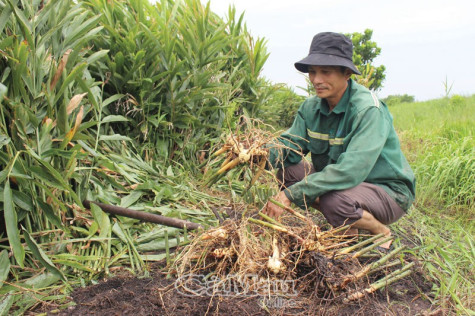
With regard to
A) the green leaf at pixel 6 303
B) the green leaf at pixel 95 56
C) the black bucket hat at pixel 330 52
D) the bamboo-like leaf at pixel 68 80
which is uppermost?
the black bucket hat at pixel 330 52

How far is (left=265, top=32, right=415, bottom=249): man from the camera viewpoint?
8.13ft

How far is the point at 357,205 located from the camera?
2.54 metres

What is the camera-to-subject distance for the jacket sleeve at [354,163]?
2.44 meters

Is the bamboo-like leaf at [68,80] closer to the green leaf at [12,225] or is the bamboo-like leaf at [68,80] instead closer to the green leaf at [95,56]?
the green leaf at [95,56]

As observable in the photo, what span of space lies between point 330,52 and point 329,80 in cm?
17

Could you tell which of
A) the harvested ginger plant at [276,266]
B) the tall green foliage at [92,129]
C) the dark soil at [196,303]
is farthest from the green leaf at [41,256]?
the harvested ginger plant at [276,266]

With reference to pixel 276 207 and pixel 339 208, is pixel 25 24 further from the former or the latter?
pixel 339 208

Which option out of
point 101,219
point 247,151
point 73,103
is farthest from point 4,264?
point 247,151

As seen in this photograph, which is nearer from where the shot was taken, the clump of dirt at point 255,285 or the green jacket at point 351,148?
the clump of dirt at point 255,285

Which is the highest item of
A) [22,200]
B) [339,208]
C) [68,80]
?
[68,80]

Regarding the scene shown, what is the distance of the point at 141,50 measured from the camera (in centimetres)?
315

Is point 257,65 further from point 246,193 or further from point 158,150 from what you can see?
point 246,193

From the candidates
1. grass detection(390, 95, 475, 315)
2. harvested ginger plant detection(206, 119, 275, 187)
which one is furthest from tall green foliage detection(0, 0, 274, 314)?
grass detection(390, 95, 475, 315)

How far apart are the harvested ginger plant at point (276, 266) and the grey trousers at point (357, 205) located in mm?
360
